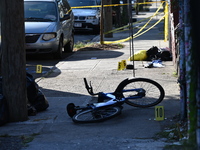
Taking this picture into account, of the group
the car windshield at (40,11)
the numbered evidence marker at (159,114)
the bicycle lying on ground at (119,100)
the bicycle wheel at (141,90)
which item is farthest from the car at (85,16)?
the numbered evidence marker at (159,114)

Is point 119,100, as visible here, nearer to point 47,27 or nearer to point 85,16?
point 47,27

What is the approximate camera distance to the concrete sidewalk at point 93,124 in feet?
17.6

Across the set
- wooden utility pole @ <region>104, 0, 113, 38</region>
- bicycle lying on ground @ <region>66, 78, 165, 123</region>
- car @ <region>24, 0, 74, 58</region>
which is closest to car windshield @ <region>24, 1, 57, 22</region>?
car @ <region>24, 0, 74, 58</region>

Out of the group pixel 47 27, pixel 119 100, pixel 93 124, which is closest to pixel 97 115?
pixel 93 124

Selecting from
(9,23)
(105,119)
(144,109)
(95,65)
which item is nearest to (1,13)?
(9,23)

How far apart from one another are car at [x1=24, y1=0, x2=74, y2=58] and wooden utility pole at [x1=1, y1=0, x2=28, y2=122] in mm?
6733

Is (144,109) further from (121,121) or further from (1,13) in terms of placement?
(1,13)

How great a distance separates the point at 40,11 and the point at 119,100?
26.8 feet

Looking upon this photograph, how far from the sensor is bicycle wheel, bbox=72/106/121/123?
650cm

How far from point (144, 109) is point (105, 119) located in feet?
3.29

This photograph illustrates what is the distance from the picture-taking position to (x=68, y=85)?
9.73 meters

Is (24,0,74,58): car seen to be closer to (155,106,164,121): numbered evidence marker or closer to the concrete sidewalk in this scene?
the concrete sidewalk

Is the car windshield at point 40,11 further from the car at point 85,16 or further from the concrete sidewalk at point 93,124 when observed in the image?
the car at point 85,16

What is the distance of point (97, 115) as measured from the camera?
6.64 m
